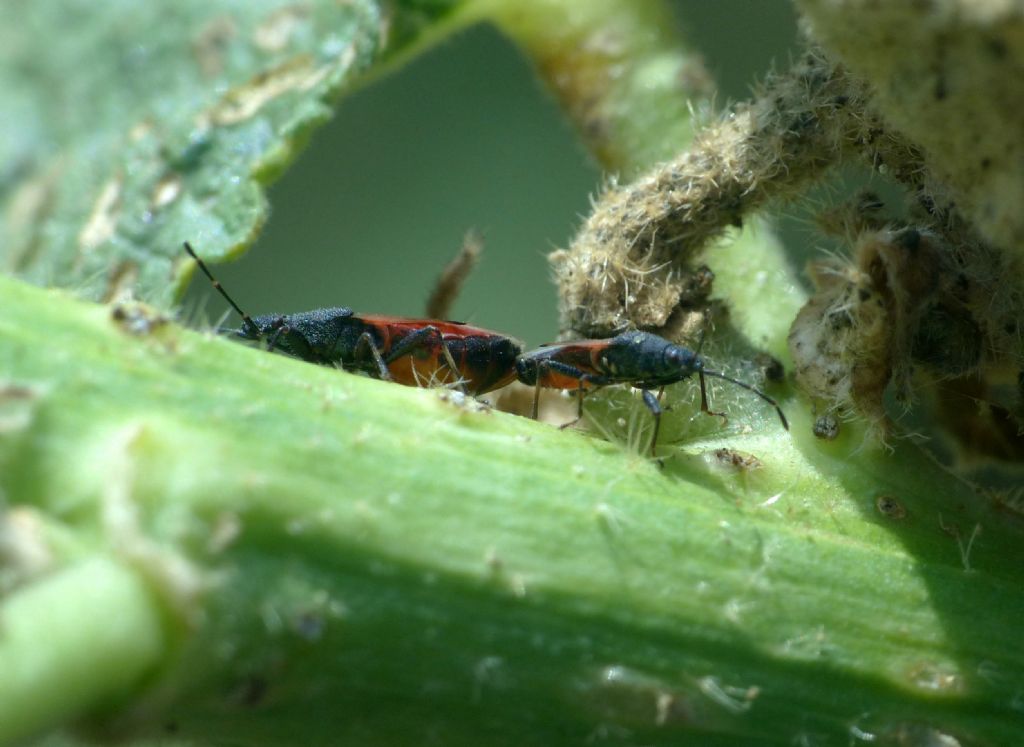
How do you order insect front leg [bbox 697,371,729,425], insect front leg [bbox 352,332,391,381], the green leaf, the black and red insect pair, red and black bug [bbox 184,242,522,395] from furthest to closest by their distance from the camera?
insect front leg [bbox 352,332,391,381], red and black bug [bbox 184,242,522,395], the green leaf, the black and red insect pair, insect front leg [bbox 697,371,729,425]

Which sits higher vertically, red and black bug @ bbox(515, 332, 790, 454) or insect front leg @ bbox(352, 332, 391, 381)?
insect front leg @ bbox(352, 332, 391, 381)

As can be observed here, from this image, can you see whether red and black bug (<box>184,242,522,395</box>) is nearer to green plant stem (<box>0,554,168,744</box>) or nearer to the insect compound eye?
the insect compound eye

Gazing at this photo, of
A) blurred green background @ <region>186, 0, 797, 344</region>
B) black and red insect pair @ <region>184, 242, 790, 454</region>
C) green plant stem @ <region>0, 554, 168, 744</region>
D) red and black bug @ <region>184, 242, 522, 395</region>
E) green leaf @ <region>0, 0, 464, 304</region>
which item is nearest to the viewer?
green plant stem @ <region>0, 554, 168, 744</region>

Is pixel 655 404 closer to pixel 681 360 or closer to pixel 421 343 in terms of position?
pixel 681 360

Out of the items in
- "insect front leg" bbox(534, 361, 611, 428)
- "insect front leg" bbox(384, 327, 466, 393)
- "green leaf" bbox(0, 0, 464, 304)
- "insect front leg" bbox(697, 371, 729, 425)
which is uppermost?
"green leaf" bbox(0, 0, 464, 304)

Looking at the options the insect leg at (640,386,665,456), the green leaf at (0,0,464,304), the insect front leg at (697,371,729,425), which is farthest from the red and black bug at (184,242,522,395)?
the insect front leg at (697,371,729,425)

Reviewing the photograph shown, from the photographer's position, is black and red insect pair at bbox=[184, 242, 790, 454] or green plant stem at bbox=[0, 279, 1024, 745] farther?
black and red insect pair at bbox=[184, 242, 790, 454]

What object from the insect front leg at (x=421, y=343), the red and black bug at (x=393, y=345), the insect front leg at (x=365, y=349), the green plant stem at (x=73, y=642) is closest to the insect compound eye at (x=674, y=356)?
the red and black bug at (x=393, y=345)

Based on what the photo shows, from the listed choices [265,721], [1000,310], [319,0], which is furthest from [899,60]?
[319,0]
